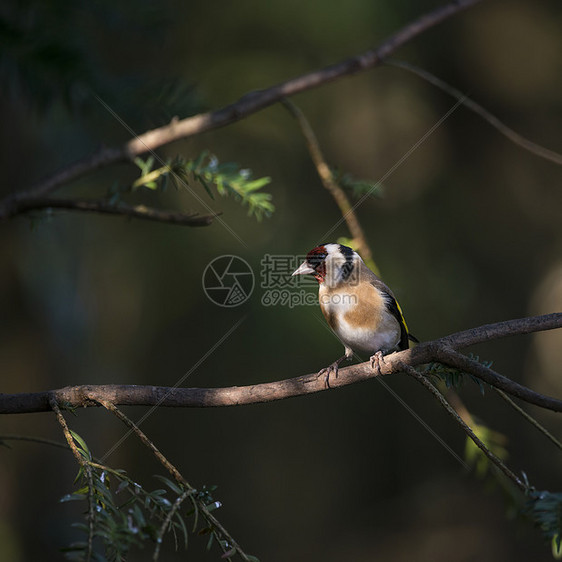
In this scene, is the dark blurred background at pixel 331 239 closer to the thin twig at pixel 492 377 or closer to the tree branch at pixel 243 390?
the tree branch at pixel 243 390

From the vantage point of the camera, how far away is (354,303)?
3225mm

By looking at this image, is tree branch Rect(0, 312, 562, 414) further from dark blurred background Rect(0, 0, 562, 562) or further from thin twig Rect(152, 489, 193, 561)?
dark blurred background Rect(0, 0, 562, 562)

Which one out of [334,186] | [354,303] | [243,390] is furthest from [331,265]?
[243,390]

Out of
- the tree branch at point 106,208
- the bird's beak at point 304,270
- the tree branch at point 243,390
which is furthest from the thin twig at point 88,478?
the bird's beak at point 304,270

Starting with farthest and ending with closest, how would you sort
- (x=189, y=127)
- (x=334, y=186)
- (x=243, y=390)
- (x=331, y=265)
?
(x=331, y=265) < (x=334, y=186) < (x=189, y=127) < (x=243, y=390)

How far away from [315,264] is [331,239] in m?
1.70

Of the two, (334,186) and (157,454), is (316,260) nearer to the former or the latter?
(334,186)

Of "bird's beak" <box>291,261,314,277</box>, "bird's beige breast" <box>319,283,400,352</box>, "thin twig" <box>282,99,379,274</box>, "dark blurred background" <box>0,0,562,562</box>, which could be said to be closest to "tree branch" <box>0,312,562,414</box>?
"thin twig" <box>282,99,379,274</box>

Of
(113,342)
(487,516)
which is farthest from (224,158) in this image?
(487,516)

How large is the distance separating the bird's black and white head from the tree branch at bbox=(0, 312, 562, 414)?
1559 millimetres

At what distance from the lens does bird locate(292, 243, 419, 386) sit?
3203 mm

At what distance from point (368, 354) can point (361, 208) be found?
2.80 m

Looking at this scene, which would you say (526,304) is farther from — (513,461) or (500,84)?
(500,84)

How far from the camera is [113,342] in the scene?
7230 mm
